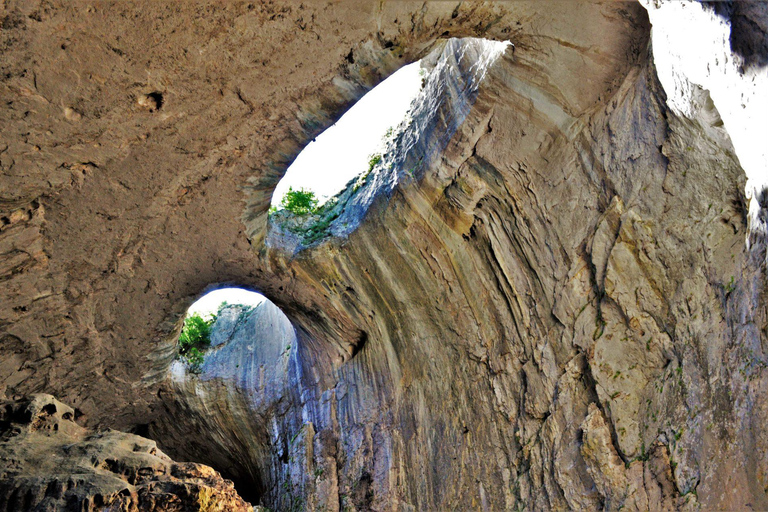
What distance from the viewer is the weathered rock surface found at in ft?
13.8

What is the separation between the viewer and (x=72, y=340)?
7383mm

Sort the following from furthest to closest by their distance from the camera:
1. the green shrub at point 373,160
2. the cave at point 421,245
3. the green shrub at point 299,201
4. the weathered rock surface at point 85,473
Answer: the green shrub at point 299,201, the green shrub at point 373,160, the cave at point 421,245, the weathered rock surface at point 85,473

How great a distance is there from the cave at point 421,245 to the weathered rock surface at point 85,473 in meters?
0.02

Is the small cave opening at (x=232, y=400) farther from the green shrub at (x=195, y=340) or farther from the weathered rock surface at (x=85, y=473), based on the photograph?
the weathered rock surface at (x=85, y=473)

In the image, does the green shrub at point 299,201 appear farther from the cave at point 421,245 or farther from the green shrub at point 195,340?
the green shrub at point 195,340

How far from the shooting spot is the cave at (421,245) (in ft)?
16.1

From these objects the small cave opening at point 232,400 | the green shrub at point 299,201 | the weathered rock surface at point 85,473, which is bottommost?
the weathered rock surface at point 85,473

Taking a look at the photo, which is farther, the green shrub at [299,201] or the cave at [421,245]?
the green shrub at [299,201]

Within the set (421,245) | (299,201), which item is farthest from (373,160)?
(421,245)

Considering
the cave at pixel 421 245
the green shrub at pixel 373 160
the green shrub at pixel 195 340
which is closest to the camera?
the cave at pixel 421 245

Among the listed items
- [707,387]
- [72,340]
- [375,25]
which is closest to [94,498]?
[72,340]

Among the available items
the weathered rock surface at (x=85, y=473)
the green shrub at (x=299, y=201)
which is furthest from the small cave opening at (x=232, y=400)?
the weathered rock surface at (x=85, y=473)

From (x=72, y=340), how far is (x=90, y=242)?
1.48m

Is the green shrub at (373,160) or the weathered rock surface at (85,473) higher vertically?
the green shrub at (373,160)
